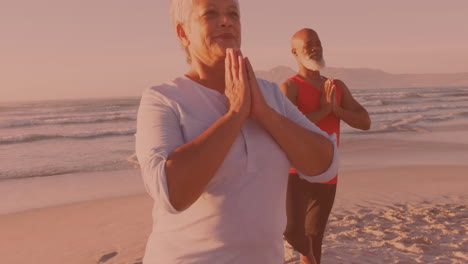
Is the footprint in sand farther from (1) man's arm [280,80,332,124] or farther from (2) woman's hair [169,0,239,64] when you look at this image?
(2) woman's hair [169,0,239,64]

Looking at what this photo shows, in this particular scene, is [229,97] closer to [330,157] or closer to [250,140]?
[250,140]

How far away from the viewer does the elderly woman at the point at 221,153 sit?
116 cm

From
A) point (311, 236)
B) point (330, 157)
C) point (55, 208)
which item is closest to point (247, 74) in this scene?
point (330, 157)

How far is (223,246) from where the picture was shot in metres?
1.27

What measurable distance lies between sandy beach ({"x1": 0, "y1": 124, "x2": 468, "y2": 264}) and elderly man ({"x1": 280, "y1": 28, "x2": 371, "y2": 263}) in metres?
1.37

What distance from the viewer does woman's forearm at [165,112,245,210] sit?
3.66 feet

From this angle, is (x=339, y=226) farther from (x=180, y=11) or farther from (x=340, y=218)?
(x=180, y=11)

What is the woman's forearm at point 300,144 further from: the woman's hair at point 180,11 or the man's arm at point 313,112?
the man's arm at point 313,112

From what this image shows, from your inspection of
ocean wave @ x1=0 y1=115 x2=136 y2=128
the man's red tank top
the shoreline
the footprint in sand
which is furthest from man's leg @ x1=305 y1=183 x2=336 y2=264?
ocean wave @ x1=0 y1=115 x2=136 y2=128

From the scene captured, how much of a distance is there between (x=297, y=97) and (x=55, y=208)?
5405 mm

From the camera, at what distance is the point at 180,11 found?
1.44 meters

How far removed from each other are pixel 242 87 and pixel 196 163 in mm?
291

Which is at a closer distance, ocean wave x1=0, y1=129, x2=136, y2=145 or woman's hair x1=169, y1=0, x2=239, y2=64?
woman's hair x1=169, y1=0, x2=239, y2=64

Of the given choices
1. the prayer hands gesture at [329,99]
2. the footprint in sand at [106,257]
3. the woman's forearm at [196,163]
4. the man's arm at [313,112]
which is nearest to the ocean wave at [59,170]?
the footprint in sand at [106,257]
